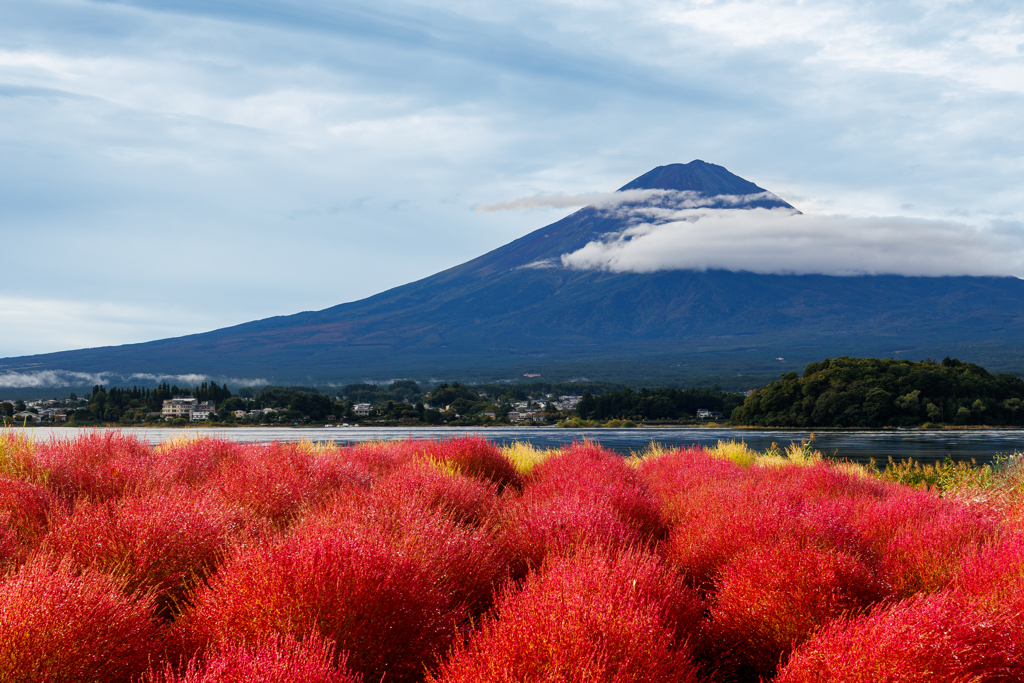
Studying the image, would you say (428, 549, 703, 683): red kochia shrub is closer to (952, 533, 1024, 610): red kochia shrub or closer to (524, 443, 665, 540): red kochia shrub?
(952, 533, 1024, 610): red kochia shrub

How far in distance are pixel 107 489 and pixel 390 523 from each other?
190 inches

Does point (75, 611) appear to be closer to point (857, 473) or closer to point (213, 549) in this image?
point (213, 549)

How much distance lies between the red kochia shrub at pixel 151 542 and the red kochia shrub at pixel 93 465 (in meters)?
1.52

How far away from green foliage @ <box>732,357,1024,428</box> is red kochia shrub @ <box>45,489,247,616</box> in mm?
99137

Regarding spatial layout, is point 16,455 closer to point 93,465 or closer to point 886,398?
point 93,465

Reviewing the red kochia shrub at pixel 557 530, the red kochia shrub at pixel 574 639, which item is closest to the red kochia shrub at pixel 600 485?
the red kochia shrub at pixel 557 530

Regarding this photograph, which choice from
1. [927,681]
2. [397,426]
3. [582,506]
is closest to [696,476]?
[582,506]

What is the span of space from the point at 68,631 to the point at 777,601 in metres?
5.51

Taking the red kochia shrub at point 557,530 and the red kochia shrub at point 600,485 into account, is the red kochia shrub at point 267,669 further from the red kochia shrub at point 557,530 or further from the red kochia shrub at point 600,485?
the red kochia shrub at point 600,485

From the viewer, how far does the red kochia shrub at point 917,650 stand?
5.46 metres

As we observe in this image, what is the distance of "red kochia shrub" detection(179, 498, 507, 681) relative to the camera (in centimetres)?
579

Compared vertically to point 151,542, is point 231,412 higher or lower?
lower

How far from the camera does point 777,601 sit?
720cm

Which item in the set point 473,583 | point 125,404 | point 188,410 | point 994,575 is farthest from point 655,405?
point 473,583
